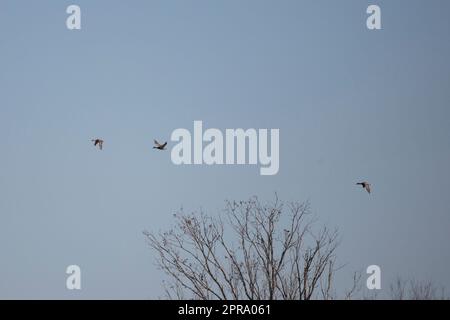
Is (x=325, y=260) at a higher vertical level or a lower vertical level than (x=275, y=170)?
lower
